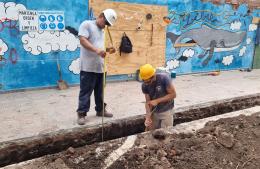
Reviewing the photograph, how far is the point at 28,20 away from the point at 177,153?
4.85 metres

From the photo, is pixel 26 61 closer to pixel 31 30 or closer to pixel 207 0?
pixel 31 30

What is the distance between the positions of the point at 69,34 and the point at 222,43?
611cm

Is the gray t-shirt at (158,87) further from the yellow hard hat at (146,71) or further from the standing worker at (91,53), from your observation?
the standing worker at (91,53)

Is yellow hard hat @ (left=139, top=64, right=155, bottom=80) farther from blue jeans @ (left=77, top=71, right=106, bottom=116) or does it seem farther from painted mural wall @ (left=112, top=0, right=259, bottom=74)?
painted mural wall @ (left=112, top=0, right=259, bottom=74)

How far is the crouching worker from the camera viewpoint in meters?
3.93

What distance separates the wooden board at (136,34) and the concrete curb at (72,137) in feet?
9.14

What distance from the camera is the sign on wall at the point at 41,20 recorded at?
6461 mm

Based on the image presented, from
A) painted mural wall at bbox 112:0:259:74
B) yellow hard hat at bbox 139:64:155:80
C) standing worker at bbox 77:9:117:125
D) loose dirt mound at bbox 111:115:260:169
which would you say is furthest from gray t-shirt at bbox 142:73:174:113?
painted mural wall at bbox 112:0:259:74

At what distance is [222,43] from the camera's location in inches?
417

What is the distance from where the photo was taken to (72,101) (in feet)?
20.4

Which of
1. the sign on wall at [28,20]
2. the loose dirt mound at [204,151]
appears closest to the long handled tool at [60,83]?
the sign on wall at [28,20]

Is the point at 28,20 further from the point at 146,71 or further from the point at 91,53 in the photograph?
the point at 146,71

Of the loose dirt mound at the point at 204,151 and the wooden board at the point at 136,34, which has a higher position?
the wooden board at the point at 136,34

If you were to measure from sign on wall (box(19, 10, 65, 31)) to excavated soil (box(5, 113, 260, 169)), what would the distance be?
164 inches
